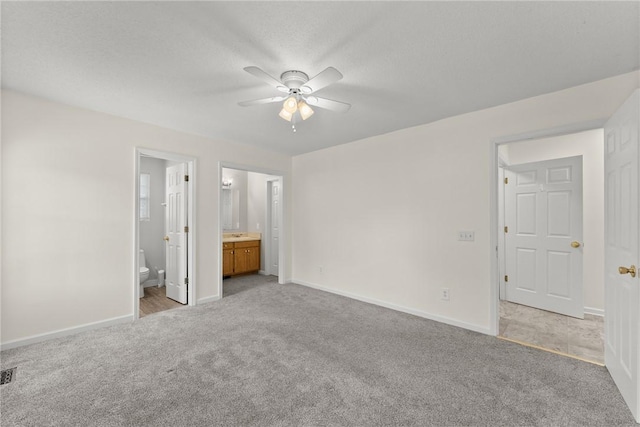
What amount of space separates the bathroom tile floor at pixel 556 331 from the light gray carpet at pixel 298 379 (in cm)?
31

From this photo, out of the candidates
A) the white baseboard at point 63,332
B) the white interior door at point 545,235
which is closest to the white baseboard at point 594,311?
the white interior door at point 545,235

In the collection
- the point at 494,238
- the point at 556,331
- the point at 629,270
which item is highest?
the point at 494,238

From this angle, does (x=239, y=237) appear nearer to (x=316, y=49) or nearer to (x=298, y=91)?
(x=298, y=91)

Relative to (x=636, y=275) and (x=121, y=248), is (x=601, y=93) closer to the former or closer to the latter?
(x=636, y=275)

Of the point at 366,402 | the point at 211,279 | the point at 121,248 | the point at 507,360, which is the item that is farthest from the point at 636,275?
the point at 121,248

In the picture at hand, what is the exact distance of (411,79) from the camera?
7.52 ft

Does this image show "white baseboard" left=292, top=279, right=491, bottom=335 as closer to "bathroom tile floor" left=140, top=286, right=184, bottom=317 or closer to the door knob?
the door knob

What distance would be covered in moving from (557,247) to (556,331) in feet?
3.88

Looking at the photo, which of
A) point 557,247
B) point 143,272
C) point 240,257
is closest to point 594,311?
point 557,247

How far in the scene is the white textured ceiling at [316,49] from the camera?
5.02 ft

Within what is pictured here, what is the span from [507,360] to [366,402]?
1434 millimetres

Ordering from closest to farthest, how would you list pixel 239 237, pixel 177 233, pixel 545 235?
pixel 545 235 < pixel 177 233 < pixel 239 237

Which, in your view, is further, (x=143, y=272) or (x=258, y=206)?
(x=258, y=206)

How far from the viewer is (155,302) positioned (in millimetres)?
4000
